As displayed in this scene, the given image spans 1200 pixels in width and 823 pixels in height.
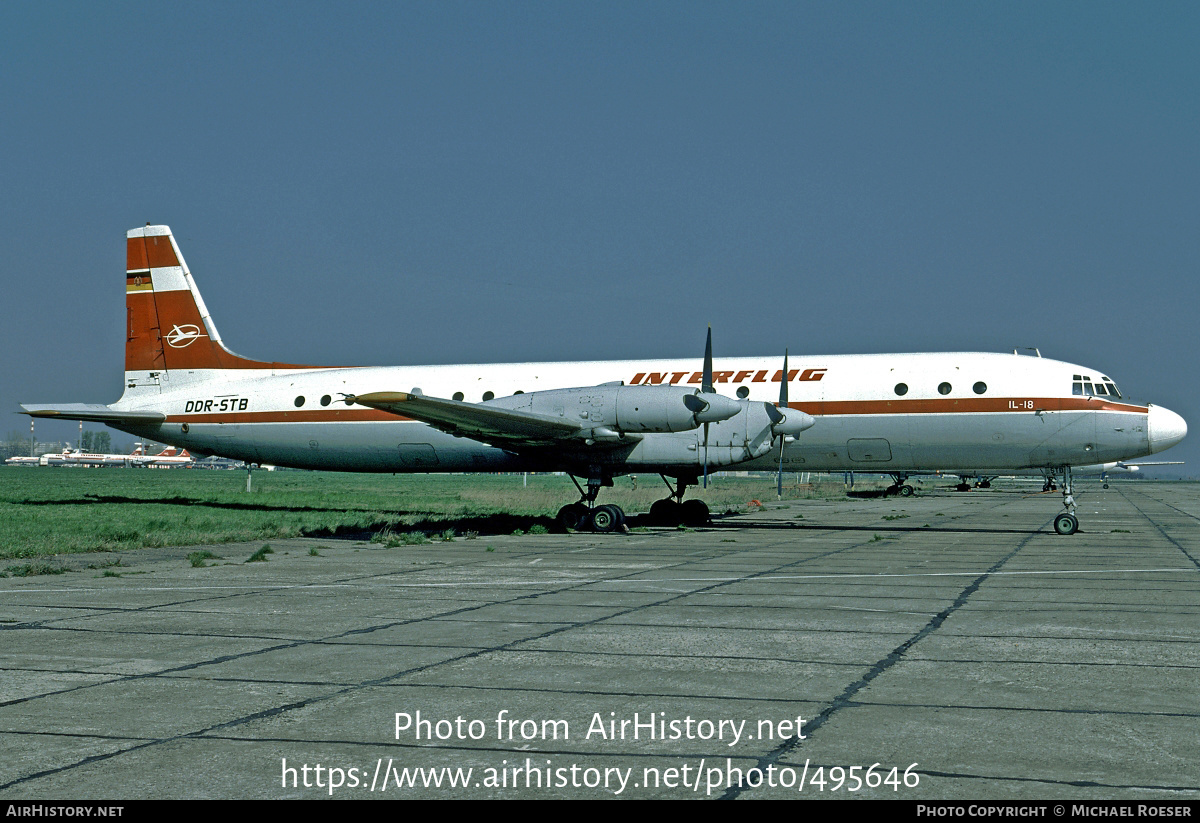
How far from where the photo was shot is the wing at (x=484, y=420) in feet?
72.0

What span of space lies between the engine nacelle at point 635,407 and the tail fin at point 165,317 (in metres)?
11.5

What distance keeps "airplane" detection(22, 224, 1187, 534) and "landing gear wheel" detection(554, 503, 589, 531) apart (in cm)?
5

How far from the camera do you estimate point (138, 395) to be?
32062 millimetres

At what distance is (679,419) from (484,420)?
14.7ft

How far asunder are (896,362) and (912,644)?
1770 cm

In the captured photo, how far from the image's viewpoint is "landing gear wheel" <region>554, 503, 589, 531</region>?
25859mm

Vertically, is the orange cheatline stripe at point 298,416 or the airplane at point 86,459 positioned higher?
the orange cheatline stripe at point 298,416

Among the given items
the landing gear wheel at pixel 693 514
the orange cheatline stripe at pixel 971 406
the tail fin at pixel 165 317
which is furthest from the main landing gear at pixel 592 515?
the tail fin at pixel 165 317

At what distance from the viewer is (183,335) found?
31844 mm

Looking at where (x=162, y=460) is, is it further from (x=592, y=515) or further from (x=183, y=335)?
(x=592, y=515)

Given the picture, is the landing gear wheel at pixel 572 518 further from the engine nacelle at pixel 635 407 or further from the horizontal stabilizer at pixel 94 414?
the horizontal stabilizer at pixel 94 414

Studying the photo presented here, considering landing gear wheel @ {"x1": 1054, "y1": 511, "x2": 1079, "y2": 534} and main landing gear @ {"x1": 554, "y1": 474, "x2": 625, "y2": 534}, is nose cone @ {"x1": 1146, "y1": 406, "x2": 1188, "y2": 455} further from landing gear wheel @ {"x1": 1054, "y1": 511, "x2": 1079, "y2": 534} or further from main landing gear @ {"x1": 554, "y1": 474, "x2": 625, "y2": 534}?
main landing gear @ {"x1": 554, "y1": 474, "x2": 625, "y2": 534}

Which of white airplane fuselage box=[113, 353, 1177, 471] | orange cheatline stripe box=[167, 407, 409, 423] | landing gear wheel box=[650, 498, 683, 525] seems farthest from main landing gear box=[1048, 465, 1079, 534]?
orange cheatline stripe box=[167, 407, 409, 423]
